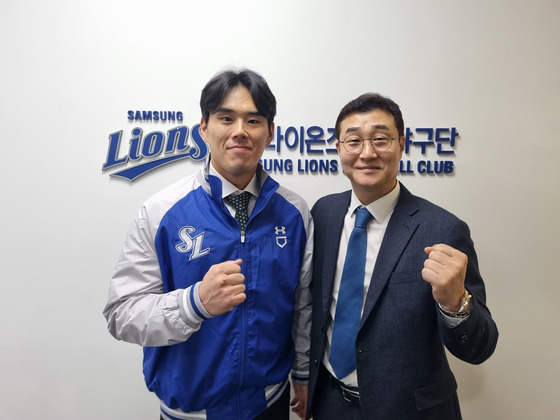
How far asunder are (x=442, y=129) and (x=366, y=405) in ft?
4.89

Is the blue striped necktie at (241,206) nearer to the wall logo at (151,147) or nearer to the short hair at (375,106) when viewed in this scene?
the short hair at (375,106)

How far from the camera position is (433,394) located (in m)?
1.14

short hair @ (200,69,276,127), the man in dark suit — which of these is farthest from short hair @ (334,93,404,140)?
short hair @ (200,69,276,127)

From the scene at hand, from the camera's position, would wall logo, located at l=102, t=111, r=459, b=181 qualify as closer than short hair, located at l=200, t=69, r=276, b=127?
No

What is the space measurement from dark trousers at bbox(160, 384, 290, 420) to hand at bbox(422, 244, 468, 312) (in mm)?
861

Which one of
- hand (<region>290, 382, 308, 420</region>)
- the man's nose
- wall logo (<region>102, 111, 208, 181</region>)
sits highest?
wall logo (<region>102, 111, 208, 181</region>)

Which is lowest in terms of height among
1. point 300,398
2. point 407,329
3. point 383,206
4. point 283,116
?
point 300,398

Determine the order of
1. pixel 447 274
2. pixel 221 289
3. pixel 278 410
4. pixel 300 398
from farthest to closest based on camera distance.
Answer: pixel 300 398, pixel 278 410, pixel 221 289, pixel 447 274

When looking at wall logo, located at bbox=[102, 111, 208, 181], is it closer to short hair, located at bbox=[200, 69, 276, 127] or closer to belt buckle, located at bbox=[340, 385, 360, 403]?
short hair, located at bbox=[200, 69, 276, 127]

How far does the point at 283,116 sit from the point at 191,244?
0.99 metres

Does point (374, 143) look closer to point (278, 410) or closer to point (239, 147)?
point (239, 147)

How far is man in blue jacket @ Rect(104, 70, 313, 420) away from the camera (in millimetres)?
1203

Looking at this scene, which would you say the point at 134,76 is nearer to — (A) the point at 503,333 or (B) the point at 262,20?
(B) the point at 262,20

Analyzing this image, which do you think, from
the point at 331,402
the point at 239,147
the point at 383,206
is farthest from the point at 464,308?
the point at 239,147
